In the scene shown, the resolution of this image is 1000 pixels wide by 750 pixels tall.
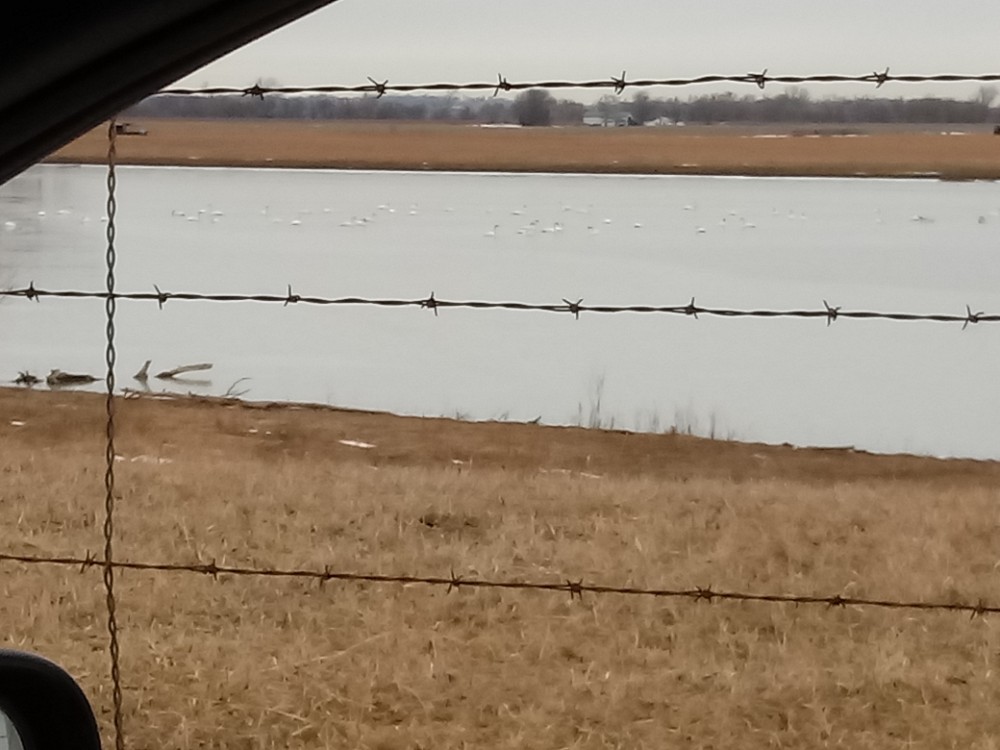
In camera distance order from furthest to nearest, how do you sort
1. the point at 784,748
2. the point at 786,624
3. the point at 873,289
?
the point at 873,289, the point at 786,624, the point at 784,748

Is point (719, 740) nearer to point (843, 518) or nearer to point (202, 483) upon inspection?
point (843, 518)

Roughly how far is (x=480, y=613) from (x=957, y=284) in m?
2.63

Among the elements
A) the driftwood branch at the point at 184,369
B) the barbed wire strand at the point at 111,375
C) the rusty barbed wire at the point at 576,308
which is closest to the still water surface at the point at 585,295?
the driftwood branch at the point at 184,369

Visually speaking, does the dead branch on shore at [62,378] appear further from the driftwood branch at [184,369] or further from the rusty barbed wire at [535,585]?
the rusty barbed wire at [535,585]

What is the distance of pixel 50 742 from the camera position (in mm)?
Result: 488

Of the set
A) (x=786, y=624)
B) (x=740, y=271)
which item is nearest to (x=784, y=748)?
(x=786, y=624)

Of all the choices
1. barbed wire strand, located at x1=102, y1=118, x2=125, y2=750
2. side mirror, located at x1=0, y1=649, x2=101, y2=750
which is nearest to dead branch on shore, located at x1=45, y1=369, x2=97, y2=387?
barbed wire strand, located at x1=102, y1=118, x2=125, y2=750

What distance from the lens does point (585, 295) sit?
330 centimetres

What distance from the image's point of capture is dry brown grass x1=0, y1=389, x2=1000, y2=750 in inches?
76.5

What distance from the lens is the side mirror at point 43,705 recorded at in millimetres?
478

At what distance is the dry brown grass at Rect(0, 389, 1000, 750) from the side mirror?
57.0 inches

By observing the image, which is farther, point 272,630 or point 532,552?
point 532,552

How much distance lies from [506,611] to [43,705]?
180cm

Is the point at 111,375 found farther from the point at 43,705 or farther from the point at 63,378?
the point at 63,378
